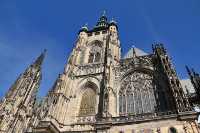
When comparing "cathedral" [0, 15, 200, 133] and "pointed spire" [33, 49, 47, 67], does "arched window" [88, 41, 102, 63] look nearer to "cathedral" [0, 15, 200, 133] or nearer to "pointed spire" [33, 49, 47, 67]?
"cathedral" [0, 15, 200, 133]

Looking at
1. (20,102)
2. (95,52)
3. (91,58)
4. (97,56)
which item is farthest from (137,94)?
(20,102)

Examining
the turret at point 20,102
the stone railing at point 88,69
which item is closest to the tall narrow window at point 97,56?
the stone railing at point 88,69

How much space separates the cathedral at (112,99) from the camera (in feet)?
63.8

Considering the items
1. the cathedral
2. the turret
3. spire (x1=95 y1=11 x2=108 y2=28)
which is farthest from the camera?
spire (x1=95 y1=11 x2=108 y2=28)

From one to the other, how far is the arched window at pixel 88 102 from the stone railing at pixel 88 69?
2386mm

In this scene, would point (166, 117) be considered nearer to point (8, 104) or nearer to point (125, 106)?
point (125, 106)

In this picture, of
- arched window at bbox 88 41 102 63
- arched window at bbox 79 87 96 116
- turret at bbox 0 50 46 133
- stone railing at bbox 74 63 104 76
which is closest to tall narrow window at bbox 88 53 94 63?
arched window at bbox 88 41 102 63

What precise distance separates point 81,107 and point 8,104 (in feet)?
42.9

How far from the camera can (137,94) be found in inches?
944

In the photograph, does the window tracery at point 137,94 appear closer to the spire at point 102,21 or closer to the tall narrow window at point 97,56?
the tall narrow window at point 97,56

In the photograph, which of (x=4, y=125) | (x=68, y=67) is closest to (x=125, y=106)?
(x=68, y=67)

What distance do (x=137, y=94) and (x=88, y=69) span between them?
755cm

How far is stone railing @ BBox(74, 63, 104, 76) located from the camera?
2845cm

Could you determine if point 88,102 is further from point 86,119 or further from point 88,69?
point 88,69
